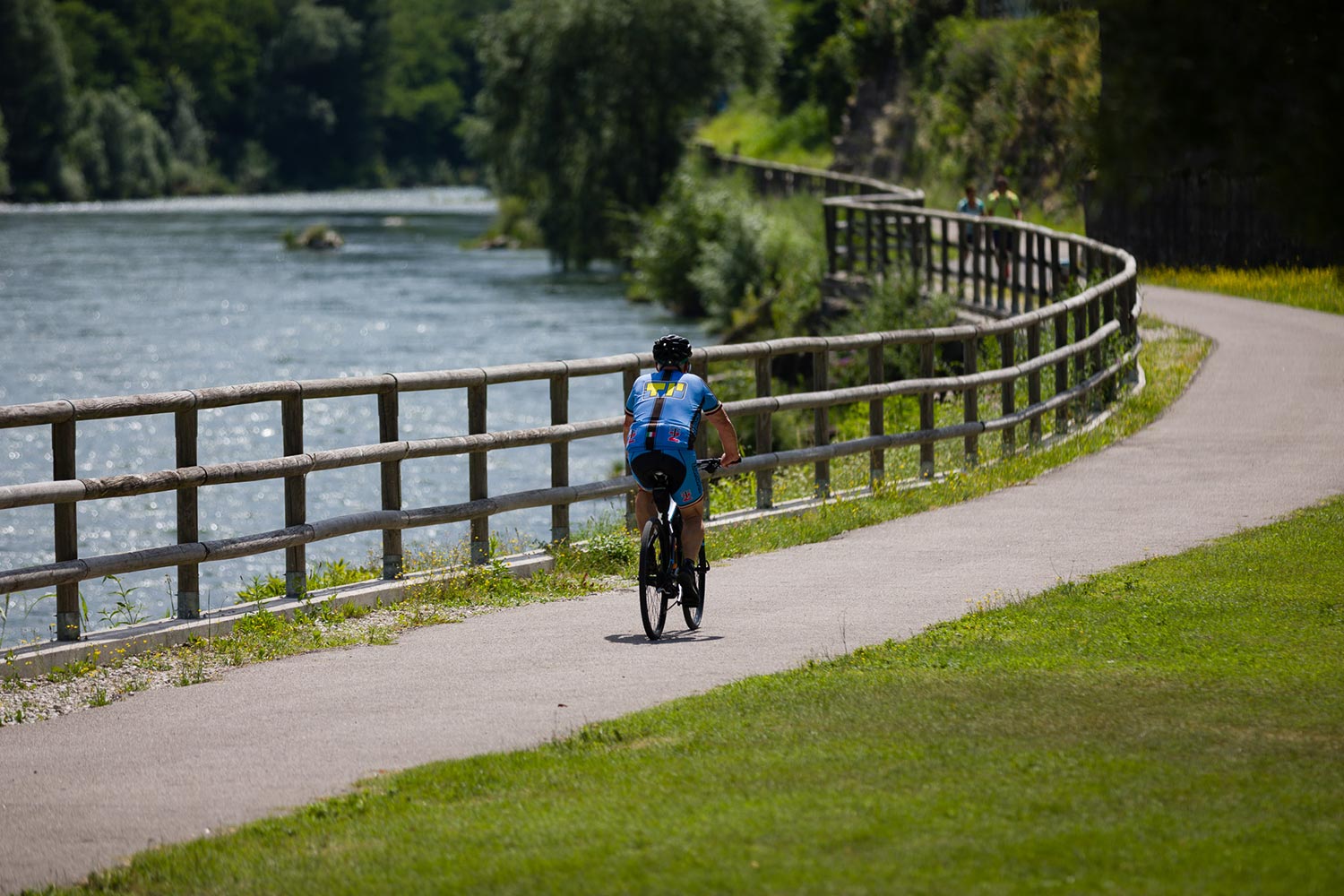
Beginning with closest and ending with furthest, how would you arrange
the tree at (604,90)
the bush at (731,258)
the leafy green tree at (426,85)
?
the bush at (731,258), the tree at (604,90), the leafy green tree at (426,85)

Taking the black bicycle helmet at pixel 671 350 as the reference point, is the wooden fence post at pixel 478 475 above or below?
below

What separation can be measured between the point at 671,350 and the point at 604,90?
45857 millimetres

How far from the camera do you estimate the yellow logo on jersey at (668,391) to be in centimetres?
938

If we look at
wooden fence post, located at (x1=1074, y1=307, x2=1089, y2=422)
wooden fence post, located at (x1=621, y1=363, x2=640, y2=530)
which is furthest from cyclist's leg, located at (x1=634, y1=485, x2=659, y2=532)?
Result: wooden fence post, located at (x1=1074, y1=307, x2=1089, y2=422)

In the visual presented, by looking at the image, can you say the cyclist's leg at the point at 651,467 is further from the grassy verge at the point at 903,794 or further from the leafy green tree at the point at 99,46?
the leafy green tree at the point at 99,46

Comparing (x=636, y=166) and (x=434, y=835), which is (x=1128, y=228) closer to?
(x=636, y=166)

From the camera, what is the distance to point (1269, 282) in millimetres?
29375

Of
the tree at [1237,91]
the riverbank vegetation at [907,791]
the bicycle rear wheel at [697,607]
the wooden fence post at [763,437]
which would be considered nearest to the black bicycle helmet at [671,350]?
the bicycle rear wheel at [697,607]

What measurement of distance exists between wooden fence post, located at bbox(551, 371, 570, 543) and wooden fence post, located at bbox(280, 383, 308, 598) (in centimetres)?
194

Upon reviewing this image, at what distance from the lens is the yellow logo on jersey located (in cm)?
938

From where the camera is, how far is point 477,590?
1073cm

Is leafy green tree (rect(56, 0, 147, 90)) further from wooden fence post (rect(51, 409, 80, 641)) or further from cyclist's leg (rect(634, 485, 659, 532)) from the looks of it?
cyclist's leg (rect(634, 485, 659, 532))

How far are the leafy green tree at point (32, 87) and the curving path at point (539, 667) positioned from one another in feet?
328

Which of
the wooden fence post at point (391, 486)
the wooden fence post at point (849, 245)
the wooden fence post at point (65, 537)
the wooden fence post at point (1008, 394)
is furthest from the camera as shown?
the wooden fence post at point (849, 245)
